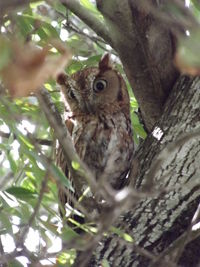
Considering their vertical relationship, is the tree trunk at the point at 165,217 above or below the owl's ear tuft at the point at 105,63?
below

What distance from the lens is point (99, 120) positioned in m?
3.46

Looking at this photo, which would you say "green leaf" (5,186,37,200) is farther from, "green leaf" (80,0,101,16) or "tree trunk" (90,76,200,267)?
"green leaf" (80,0,101,16)

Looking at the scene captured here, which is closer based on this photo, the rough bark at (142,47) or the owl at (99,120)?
the rough bark at (142,47)

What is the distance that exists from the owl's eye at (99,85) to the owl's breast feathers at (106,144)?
0.31 metres

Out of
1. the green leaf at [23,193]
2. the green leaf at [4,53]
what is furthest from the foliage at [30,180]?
the green leaf at [4,53]

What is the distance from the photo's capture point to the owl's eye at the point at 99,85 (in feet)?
12.0

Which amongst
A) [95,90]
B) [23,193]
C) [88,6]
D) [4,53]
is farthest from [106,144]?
[4,53]

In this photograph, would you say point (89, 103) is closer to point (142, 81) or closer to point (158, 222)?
point (142, 81)

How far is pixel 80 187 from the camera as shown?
224 cm

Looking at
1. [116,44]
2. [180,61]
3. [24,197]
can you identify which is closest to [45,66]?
[180,61]

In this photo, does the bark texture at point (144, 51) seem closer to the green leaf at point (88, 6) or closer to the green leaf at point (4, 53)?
the green leaf at point (88, 6)

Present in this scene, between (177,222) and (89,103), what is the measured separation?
4.19 ft

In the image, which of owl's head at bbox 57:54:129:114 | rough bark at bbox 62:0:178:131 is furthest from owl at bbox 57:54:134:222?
rough bark at bbox 62:0:178:131

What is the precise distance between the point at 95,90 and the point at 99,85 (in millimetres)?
44
